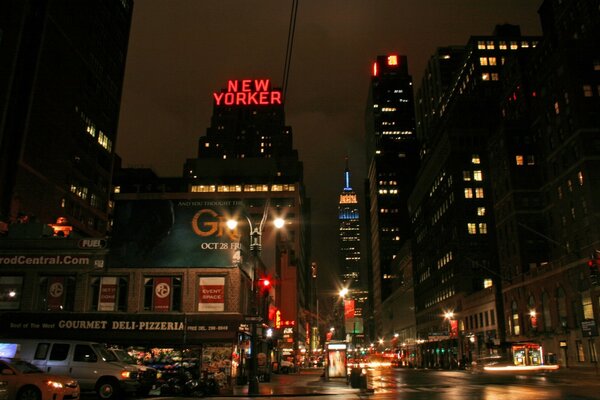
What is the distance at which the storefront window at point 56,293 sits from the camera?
33406 millimetres

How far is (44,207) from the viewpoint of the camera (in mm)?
80688

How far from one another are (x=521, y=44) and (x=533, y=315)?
82.4 metres

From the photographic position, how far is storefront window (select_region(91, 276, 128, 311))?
3322 centimetres

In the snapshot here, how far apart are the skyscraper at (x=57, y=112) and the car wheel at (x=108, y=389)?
6018 cm

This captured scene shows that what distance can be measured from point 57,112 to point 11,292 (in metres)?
61.9

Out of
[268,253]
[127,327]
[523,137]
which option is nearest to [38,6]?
[268,253]

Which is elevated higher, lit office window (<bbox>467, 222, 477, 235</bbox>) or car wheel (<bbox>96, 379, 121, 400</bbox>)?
lit office window (<bbox>467, 222, 477, 235</bbox>)

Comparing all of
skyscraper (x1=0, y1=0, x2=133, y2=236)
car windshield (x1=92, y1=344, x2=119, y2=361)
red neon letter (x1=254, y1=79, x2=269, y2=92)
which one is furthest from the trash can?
red neon letter (x1=254, y1=79, x2=269, y2=92)

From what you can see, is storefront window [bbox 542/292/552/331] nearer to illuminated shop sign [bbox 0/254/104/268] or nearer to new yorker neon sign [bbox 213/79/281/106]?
illuminated shop sign [bbox 0/254/104/268]

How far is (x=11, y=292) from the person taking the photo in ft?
110

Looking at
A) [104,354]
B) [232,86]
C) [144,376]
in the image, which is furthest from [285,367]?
[232,86]

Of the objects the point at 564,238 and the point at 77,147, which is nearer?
the point at 564,238

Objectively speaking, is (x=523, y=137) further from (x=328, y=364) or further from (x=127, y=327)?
(x=127, y=327)

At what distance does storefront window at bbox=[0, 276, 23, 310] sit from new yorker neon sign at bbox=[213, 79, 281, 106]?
226ft
